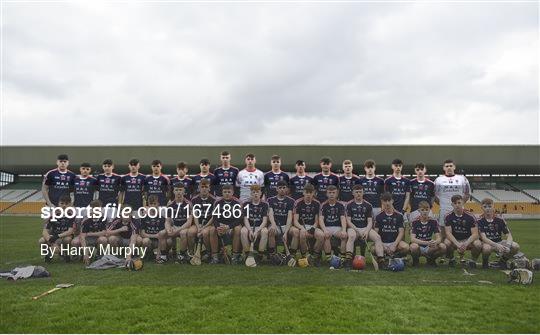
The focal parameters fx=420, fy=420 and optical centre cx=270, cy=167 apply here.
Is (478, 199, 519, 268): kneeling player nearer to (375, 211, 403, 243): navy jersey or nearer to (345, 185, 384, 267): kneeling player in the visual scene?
(375, 211, 403, 243): navy jersey

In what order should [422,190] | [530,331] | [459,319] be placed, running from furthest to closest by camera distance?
[422,190] → [459,319] → [530,331]

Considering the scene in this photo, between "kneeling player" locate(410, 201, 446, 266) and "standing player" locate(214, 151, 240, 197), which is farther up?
"standing player" locate(214, 151, 240, 197)

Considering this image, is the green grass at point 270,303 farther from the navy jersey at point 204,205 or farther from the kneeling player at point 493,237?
the navy jersey at point 204,205

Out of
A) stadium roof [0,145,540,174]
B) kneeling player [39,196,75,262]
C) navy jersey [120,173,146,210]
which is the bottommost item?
kneeling player [39,196,75,262]

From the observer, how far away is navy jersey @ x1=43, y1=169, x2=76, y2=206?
8898 mm

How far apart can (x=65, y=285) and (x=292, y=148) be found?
2498cm

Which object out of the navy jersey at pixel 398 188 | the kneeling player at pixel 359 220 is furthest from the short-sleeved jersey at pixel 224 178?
the navy jersey at pixel 398 188

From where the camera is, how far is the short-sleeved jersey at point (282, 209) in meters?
8.25

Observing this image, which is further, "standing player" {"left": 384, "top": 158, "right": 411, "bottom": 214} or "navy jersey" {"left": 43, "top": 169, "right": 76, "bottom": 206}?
"navy jersey" {"left": 43, "top": 169, "right": 76, "bottom": 206}

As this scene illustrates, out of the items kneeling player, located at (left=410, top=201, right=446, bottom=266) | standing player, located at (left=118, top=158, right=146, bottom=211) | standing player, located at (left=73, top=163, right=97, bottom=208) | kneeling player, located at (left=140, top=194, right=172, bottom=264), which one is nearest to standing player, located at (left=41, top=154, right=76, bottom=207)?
standing player, located at (left=73, top=163, right=97, bottom=208)

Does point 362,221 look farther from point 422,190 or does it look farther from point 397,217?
point 422,190

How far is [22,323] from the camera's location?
4.22 m

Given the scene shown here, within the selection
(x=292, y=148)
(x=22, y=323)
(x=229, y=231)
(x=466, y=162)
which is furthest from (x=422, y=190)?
(x=466, y=162)

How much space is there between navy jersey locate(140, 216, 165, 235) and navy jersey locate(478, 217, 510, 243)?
20.2ft
